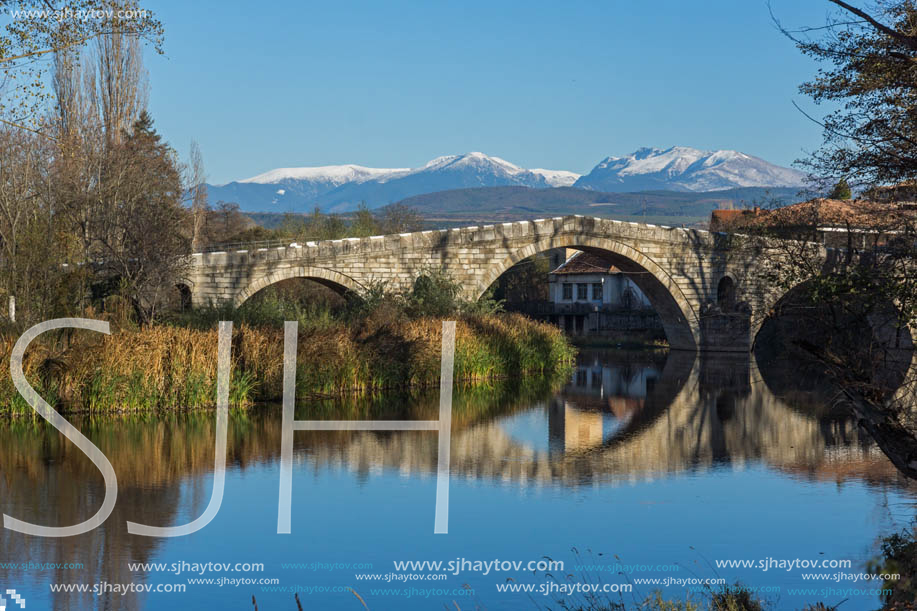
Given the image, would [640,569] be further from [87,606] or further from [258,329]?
[258,329]

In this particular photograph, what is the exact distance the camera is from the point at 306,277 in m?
25.4

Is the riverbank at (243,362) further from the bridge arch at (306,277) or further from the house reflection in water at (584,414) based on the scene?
the bridge arch at (306,277)

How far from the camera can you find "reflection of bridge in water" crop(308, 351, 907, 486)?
1088 centimetres

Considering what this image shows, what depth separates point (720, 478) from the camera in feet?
34.5

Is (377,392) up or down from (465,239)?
down

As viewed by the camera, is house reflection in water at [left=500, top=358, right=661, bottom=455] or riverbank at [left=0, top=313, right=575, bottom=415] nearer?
house reflection in water at [left=500, top=358, right=661, bottom=455]

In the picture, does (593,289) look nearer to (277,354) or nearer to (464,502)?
(277,354)

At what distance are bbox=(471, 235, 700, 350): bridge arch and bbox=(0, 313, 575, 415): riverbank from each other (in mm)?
7131

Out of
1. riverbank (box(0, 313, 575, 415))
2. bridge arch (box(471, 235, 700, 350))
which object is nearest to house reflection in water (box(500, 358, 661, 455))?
riverbank (box(0, 313, 575, 415))

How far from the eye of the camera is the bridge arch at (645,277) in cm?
2820

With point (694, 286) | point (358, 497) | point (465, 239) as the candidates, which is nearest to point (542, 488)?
point (358, 497)

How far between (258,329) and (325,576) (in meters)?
9.67

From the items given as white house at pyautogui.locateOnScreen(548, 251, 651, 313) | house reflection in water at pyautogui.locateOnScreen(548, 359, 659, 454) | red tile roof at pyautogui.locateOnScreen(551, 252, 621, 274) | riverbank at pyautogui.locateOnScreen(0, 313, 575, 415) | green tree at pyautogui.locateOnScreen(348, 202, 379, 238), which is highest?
green tree at pyautogui.locateOnScreen(348, 202, 379, 238)

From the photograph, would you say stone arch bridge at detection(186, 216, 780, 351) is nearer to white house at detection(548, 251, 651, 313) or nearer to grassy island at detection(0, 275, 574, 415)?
grassy island at detection(0, 275, 574, 415)
